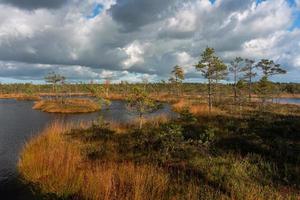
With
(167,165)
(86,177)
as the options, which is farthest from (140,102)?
(86,177)

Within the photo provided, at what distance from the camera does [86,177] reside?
25.4 ft

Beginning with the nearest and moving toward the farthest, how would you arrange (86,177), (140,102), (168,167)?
(86,177), (168,167), (140,102)

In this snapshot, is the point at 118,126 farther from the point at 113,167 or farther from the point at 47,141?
the point at 113,167

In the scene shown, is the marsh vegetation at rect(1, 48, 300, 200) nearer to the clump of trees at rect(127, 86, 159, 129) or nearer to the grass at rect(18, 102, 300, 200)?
the grass at rect(18, 102, 300, 200)

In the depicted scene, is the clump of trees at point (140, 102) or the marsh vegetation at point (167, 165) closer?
the marsh vegetation at point (167, 165)

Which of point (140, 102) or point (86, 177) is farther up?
point (140, 102)

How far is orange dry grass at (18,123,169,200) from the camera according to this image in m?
6.59

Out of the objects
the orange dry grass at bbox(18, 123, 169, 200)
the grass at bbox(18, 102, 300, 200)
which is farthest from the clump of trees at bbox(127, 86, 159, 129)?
the orange dry grass at bbox(18, 123, 169, 200)

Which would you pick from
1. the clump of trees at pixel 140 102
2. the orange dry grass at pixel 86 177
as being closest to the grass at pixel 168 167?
the orange dry grass at pixel 86 177

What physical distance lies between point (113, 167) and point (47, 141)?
5.50 metres

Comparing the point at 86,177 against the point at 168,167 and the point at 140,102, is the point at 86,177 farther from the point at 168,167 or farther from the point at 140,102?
the point at 140,102

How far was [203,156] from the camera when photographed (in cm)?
944

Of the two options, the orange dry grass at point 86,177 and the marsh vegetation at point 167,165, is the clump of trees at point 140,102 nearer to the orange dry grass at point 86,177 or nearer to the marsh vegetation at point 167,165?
the marsh vegetation at point 167,165

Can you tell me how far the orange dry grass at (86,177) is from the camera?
6.59m
